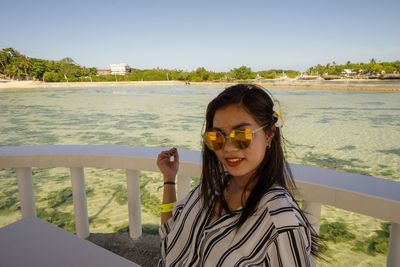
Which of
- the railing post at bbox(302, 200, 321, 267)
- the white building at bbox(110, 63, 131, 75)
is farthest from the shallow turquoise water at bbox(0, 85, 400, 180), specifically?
the white building at bbox(110, 63, 131, 75)

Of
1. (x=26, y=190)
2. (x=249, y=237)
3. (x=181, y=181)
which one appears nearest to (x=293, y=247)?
(x=249, y=237)

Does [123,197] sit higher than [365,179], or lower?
lower

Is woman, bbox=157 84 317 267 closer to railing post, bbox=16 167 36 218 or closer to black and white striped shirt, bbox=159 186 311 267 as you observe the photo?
black and white striped shirt, bbox=159 186 311 267

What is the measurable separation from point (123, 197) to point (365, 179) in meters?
3.93

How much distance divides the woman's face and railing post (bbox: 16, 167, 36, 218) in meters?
1.22

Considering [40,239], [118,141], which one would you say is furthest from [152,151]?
[118,141]

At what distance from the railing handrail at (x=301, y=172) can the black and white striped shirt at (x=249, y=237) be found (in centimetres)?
36

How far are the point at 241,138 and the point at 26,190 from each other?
52.4 inches

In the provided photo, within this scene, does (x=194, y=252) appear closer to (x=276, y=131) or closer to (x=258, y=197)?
(x=258, y=197)

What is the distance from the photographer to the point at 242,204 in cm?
72

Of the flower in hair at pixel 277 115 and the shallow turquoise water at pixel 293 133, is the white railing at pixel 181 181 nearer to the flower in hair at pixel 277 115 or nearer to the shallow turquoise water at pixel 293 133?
the flower in hair at pixel 277 115

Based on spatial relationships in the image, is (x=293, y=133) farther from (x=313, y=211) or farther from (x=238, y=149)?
(x=238, y=149)

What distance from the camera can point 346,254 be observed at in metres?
2.90

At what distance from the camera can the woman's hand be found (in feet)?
3.27
